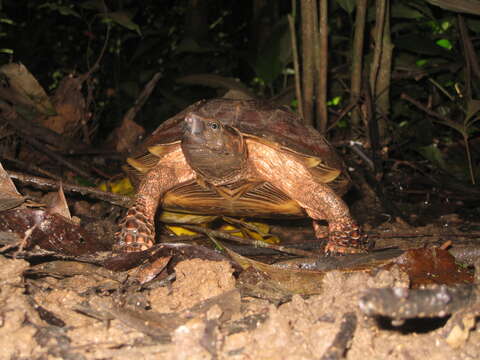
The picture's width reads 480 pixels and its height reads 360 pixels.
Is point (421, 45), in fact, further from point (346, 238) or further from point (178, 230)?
point (178, 230)

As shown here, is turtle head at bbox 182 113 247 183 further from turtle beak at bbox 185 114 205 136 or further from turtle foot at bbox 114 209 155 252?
turtle foot at bbox 114 209 155 252

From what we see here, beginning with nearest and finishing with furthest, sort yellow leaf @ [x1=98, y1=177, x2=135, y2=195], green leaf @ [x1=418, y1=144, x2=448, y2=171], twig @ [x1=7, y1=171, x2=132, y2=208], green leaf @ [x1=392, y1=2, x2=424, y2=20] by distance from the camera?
twig @ [x1=7, y1=171, x2=132, y2=208], green leaf @ [x1=418, y1=144, x2=448, y2=171], yellow leaf @ [x1=98, y1=177, x2=135, y2=195], green leaf @ [x1=392, y1=2, x2=424, y2=20]

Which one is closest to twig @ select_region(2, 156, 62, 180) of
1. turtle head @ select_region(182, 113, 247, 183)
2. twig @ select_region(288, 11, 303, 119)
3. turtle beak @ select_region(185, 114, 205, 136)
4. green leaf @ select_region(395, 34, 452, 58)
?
turtle head @ select_region(182, 113, 247, 183)

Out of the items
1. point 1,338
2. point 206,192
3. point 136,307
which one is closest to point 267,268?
point 136,307

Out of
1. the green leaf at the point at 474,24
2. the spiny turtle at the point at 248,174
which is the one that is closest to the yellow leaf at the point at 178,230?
the spiny turtle at the point at 248,174

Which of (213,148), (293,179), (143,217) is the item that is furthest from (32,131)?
(293,179)

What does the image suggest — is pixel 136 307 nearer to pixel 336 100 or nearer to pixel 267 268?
pixel 267 268
